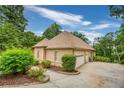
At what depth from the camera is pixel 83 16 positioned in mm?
7578

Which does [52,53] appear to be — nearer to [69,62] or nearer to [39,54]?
[39,54]

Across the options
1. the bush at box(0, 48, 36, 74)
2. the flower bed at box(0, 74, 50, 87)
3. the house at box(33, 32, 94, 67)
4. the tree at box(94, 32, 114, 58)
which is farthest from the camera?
the tree at box(94, 32, 114, 58)

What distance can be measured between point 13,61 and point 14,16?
4823 millimetres

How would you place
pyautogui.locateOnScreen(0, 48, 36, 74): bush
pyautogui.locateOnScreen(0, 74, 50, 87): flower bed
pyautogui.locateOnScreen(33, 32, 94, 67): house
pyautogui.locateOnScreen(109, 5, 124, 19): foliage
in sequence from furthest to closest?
1. pyautogui.locateOnScreen(33, 32, 94, 67): house
2. pyautogui.locateOnScreen(109, 5, 124, 19): foliage
3. pyautogui.locateOnScreen(0, 48, 36, 74): bush
4. pyautogui.locateOnScreen(0, 74, 50, 87): flower bed

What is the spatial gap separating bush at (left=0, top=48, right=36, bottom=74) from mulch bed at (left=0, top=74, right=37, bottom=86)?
25cm

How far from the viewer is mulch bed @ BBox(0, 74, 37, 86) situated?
590cm

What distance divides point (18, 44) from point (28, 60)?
2.45 m

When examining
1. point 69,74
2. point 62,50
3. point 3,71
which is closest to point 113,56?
point 62,50

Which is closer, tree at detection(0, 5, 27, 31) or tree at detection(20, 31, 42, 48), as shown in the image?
tree at detection(20, 31, 42, 48)

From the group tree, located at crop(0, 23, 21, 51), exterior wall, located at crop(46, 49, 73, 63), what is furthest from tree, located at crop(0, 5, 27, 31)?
exterior wall, located at crop(46, 49, 73, 63)

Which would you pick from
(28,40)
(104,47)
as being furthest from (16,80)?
(104,47)

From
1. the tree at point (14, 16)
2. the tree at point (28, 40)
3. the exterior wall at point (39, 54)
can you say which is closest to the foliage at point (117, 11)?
the tree at point (28, 40)

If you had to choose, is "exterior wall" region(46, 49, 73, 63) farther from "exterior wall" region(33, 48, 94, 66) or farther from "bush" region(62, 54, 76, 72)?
"bush" region(62, 54, 76, 72)

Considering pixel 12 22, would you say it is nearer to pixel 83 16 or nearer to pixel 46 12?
pixel 46 12
